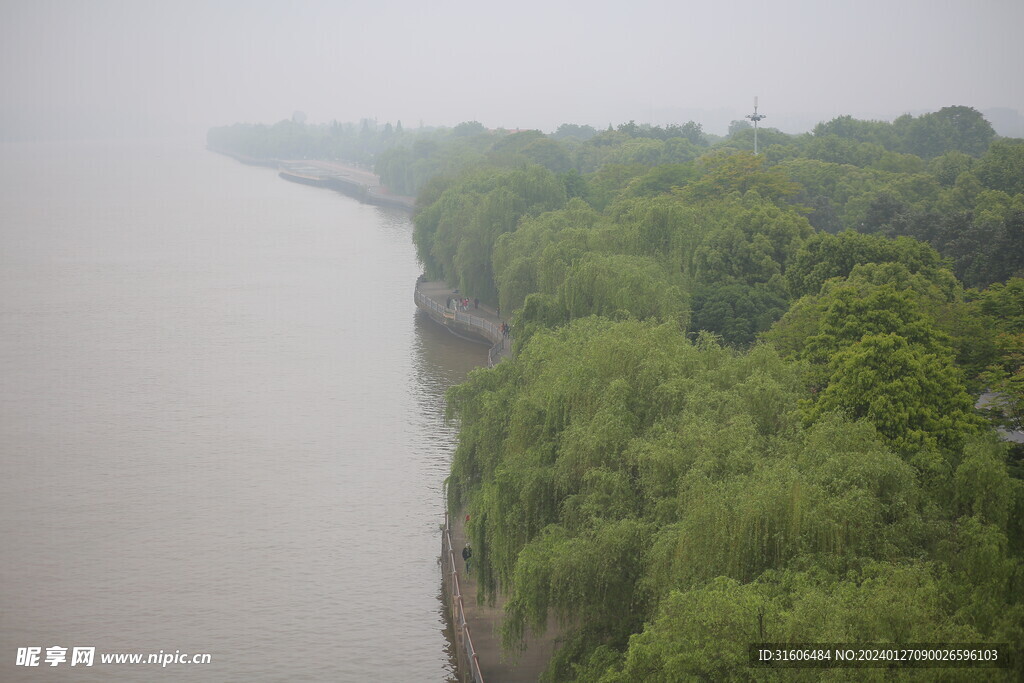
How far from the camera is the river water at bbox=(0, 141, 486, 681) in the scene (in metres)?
22.1

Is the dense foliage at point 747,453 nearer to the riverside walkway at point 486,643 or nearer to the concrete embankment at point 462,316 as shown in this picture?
the riverside walkway at point 486,643

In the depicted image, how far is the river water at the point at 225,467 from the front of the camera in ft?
72.6

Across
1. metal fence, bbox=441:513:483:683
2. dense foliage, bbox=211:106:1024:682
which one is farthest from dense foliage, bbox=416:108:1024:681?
metal fence, bbox=441:513:483:683

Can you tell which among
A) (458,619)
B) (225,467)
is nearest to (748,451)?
(458,619)

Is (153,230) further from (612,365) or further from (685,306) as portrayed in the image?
(612,365)

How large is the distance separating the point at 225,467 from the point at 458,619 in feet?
42.3

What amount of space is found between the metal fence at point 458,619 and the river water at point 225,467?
0.66m

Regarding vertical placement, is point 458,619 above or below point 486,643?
below

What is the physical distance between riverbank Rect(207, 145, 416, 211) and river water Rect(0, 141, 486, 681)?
1092 inches

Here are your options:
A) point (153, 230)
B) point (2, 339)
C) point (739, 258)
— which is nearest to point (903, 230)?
point (739, 258)

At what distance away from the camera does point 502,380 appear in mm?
24797

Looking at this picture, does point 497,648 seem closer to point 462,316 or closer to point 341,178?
point 462,316

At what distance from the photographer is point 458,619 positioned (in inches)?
826

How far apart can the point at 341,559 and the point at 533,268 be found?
58.4 ft
